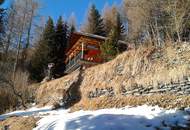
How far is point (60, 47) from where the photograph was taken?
115 ft

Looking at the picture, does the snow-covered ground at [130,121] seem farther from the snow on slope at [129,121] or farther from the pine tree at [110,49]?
the pine tree at [110,49]

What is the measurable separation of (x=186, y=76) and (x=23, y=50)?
2697cm

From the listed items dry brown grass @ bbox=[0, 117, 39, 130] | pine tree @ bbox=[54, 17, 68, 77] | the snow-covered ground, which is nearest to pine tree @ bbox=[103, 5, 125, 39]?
pine tree @ bbox=[54, 17, 68, 77]

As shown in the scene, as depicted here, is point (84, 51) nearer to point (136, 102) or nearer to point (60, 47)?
point (60, 47)

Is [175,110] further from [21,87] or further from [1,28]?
[1,28]

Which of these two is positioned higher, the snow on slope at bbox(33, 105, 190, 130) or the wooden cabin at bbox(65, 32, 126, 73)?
the wooden cabin at bbox(65, 32, 126, 73)

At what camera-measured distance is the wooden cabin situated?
25.5 metres

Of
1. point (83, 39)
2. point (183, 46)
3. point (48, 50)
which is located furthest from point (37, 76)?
point (183, 46)

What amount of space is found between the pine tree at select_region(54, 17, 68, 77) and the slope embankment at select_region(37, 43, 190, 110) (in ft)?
41.9

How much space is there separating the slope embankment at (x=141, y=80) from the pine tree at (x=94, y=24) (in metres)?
20.7

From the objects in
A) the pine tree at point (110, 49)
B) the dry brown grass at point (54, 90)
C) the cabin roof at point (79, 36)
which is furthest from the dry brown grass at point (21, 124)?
the cabin roof at point (79, 36)

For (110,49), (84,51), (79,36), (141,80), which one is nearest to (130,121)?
(141,80)

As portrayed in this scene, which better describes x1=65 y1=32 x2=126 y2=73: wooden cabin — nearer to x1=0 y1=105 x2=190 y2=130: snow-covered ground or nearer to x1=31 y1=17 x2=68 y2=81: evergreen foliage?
x1=31 y1=17 x2=68 y2=81: evergreen foliage

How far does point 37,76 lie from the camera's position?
32.5 metres
